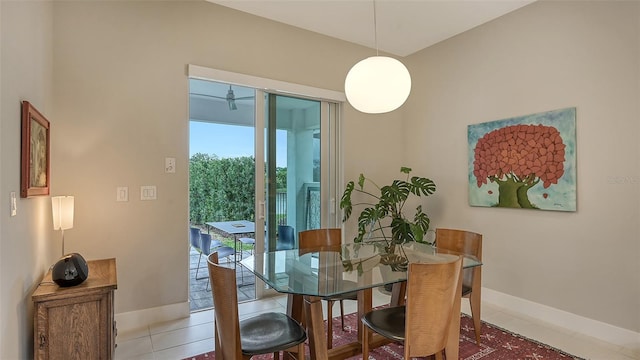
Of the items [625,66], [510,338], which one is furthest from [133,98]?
[625,66]

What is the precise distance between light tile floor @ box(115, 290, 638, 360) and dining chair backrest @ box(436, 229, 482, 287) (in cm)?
77

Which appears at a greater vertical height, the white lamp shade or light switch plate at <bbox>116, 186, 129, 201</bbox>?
light switch plate at <bbox>116, 186, 129, 201</bbox>

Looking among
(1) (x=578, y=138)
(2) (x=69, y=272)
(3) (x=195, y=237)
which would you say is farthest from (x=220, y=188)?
(1) (x=578, y=138)

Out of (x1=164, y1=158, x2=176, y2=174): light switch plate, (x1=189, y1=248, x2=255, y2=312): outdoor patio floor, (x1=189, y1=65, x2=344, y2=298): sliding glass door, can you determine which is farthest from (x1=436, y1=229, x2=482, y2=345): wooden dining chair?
(x1=164, y1=158, x2=176, y2=174): light switch plate

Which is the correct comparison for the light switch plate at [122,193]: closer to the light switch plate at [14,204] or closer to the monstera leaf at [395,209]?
the light switch plate at [14,204]

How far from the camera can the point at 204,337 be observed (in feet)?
9.04

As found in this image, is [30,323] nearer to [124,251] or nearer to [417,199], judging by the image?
[124,251]

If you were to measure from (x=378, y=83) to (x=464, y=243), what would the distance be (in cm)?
150

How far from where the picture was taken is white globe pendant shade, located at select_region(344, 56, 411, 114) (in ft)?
7.44

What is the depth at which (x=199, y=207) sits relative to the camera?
340 cm

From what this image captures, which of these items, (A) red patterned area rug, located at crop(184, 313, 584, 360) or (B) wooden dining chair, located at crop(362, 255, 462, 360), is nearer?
(B) wooden dining chair, located at crop(362, 255, 462, 360)

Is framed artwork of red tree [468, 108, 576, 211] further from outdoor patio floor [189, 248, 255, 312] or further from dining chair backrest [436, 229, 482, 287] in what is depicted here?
outdoor patio floor [189, 248, 255, 312]

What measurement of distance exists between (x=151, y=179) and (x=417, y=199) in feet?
10.3

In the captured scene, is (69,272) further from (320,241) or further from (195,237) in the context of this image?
(320,241)
